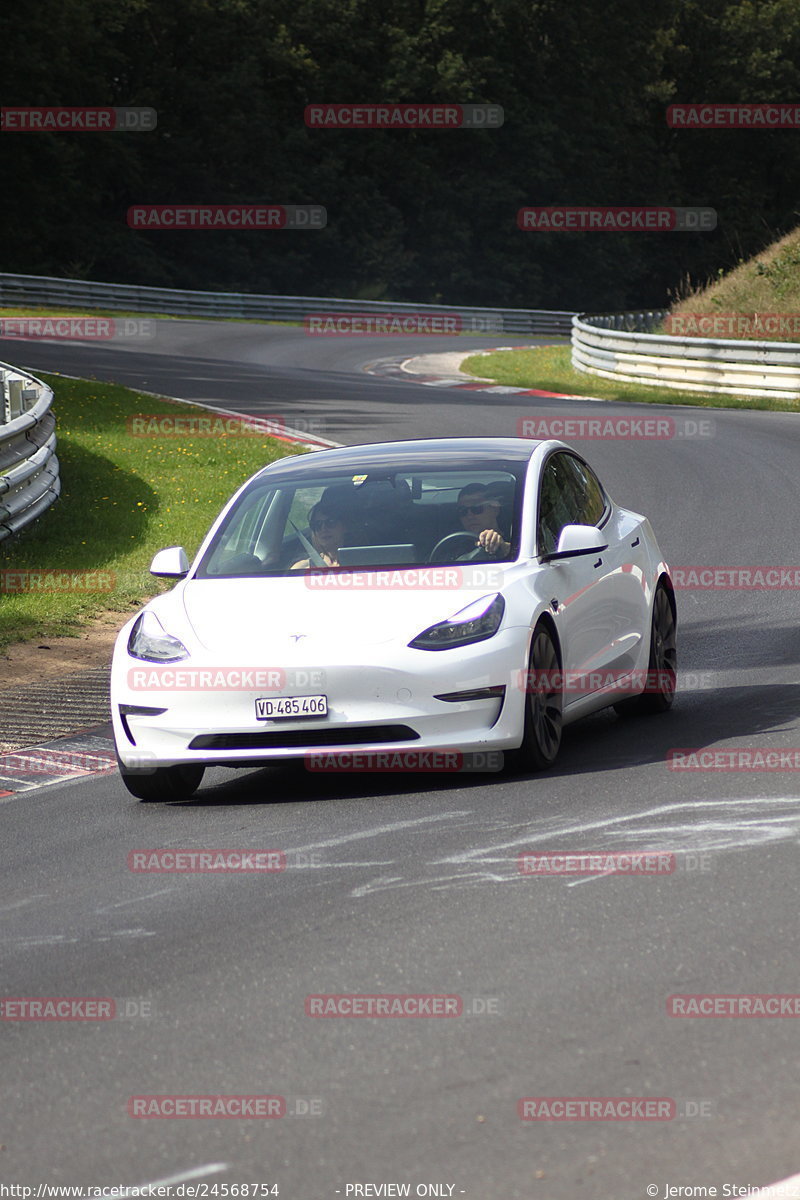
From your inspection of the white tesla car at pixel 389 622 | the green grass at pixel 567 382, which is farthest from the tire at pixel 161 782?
the green grass at pixel 567 382

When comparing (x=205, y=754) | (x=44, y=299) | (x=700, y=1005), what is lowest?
(x=44, y=299)

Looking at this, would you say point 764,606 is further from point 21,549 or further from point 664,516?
point 21,549

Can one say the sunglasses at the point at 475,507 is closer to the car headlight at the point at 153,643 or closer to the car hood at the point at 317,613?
the car hood at the point at 317,613

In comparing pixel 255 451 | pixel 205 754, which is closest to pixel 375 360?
pixel 255 451

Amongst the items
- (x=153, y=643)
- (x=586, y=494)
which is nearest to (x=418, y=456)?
(x=586, y=494)

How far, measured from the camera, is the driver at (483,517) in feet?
28.5

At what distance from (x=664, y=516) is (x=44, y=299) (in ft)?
120

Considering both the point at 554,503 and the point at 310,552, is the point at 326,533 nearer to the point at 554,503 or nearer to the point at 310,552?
the point at 310,552

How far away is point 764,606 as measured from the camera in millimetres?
13000

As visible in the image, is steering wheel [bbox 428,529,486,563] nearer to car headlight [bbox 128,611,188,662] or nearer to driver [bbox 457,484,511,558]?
driver [bbox 457,484,511,558]

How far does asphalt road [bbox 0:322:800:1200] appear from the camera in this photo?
4.19m

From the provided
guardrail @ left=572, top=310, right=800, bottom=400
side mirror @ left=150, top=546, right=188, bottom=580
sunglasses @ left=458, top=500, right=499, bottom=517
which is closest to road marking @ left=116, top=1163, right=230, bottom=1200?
side mirror @ left=150, top=546, right=188, bottom=580

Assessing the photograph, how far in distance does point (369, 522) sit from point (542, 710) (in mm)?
1459

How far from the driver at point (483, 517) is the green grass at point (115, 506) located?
4.90 metres
